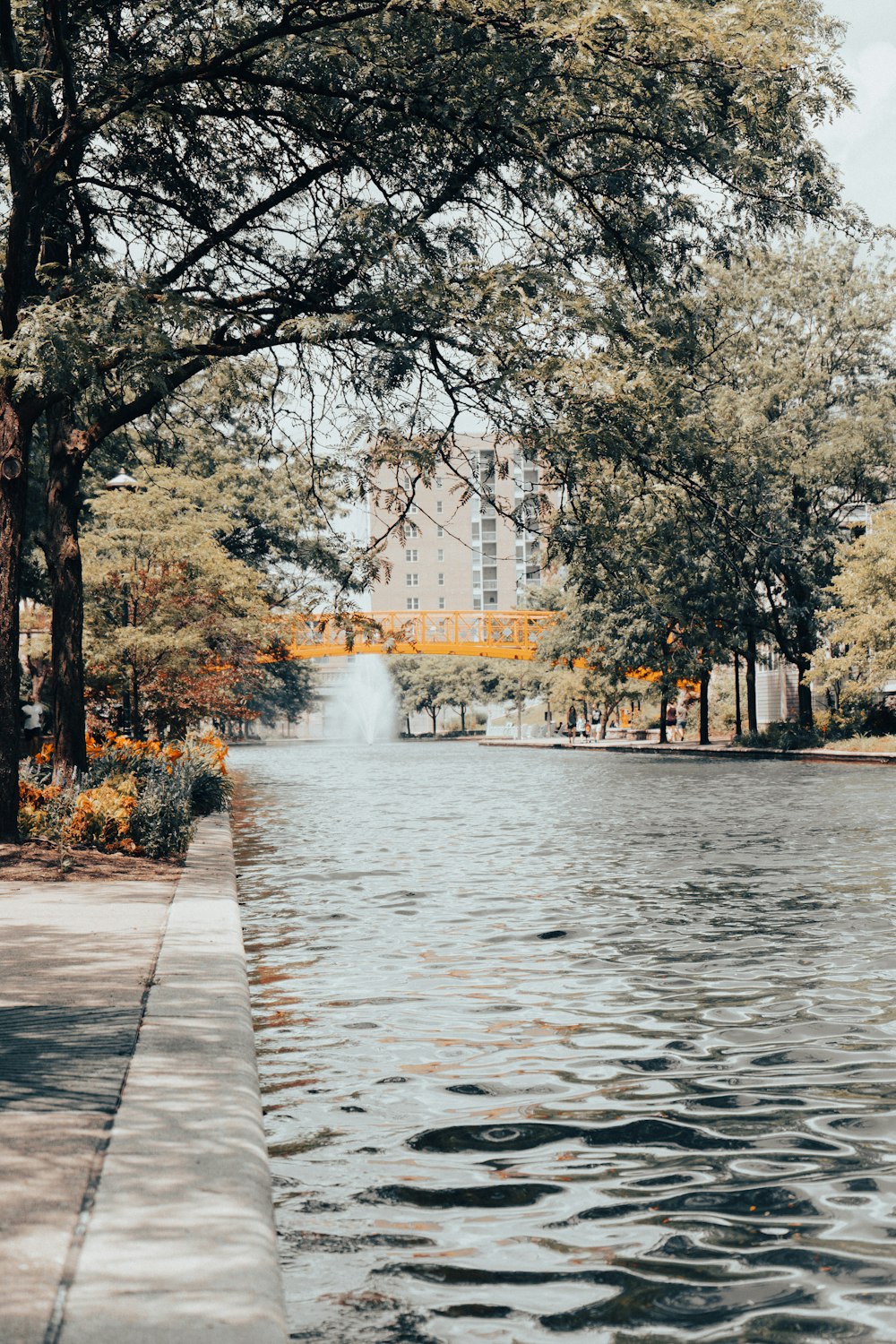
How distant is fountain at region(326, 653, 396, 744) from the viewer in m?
143

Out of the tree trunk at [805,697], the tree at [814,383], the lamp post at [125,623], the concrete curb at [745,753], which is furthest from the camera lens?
the tree trunk at [805,697]

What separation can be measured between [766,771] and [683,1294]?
34267 millimetres

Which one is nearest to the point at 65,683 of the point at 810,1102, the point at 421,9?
the point at 421,9

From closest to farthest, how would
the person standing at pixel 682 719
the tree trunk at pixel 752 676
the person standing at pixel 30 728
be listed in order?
the person standing at pixel 30 728 → the tree trunk at pixel 752 676 → the person standing at pixel 682 719

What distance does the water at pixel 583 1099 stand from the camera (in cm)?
432

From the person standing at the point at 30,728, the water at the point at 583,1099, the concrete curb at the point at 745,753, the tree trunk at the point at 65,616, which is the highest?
the tree trunk at the point at 65,616

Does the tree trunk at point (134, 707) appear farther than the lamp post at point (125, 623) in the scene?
Yes

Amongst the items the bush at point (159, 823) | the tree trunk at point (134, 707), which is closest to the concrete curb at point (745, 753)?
the tree trunk at point (134, 707)

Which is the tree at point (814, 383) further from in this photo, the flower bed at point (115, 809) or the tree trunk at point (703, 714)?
the flower bed at point (115, 809)

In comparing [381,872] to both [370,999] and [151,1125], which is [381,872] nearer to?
[370,999]

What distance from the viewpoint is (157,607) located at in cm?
2788

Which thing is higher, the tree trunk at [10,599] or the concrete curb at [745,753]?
the tree trunk at [10,599]

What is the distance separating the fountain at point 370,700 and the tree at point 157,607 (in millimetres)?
106812

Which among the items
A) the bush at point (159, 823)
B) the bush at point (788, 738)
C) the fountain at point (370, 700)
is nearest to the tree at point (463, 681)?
the fountain at point (370, 700)
